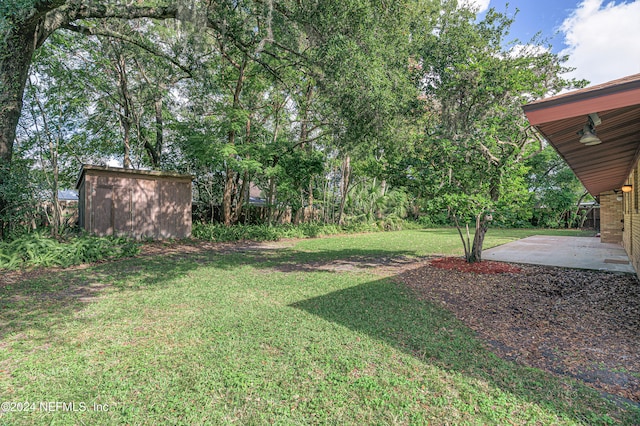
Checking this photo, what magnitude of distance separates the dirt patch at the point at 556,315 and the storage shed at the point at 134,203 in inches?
338

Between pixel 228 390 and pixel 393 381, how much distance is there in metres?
1.20

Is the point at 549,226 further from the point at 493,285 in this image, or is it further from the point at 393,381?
the point at 393,381

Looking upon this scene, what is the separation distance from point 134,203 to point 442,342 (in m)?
10.5

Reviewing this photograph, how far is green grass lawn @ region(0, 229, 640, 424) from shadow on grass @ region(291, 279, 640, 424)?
0.04 feet

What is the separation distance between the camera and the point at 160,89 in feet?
37.5

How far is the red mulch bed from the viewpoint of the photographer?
6512 mm

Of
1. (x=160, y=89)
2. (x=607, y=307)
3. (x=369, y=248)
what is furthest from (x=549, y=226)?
(x=160, y=89)

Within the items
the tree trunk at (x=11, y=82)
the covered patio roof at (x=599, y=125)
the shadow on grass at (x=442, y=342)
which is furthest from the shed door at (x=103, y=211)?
the covered patio roof at (x=599, y=125)

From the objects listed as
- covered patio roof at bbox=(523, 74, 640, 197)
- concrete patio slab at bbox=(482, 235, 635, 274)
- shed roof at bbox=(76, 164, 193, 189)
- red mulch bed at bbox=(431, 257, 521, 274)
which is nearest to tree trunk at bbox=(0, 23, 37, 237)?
shed roof at bbox=(76, 164, 193, 189)

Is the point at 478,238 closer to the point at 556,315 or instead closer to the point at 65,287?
A: the point at 556,315

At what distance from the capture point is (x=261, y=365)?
2.56 meters

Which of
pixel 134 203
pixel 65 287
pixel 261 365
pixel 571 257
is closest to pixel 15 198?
pixel 134 203

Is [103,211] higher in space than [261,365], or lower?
higher

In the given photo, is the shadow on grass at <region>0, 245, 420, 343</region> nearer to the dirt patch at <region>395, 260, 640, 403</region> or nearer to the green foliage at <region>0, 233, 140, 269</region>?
the green foliage at <region>0, 233, 140, 269</region>
